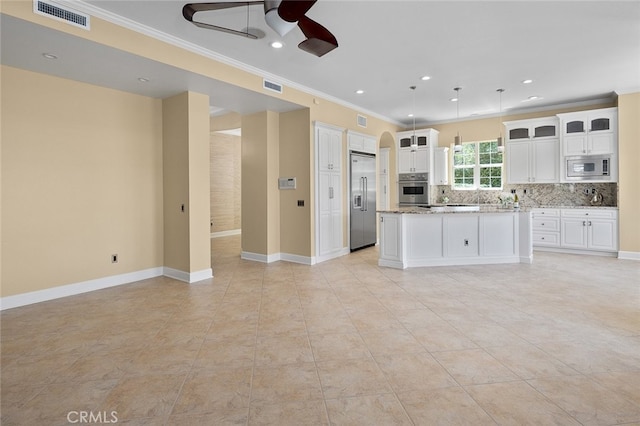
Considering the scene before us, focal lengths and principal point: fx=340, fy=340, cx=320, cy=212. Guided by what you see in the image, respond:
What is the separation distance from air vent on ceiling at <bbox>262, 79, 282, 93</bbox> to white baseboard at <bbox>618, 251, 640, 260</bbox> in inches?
270

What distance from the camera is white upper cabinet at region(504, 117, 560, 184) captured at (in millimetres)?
7145

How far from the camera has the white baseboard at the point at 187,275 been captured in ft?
16.1

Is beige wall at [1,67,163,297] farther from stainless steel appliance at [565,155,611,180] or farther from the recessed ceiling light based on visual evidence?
stainless steel appliance at [565,155,611,180]

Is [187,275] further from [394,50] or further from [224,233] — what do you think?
[224,233]

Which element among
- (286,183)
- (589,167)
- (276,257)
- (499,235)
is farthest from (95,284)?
(589,167)

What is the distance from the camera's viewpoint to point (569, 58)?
474 cm

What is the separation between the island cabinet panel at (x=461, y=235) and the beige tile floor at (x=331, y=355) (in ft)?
3.81

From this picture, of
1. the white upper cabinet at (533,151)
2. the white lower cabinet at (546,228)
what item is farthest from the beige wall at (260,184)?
the white lower cabinet at (546,228)

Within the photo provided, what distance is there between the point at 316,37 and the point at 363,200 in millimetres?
4930

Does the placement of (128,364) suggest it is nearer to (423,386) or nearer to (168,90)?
(423,386)

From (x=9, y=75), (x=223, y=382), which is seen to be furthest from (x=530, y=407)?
(x=9, y=75)

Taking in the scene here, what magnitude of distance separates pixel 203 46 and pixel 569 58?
4933mm

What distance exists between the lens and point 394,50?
4.39 meters

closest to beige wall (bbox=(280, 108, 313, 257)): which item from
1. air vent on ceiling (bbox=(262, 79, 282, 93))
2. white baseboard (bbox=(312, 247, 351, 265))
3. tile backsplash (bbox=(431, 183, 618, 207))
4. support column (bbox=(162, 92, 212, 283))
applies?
white baseboard (bbox=(312, 247, 351, 265))
